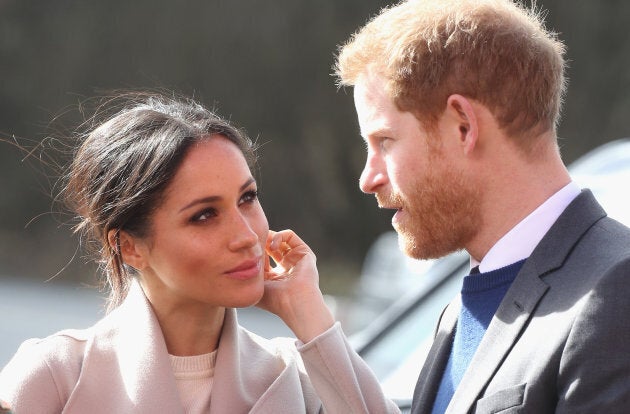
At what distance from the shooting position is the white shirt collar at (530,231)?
2.65 metres

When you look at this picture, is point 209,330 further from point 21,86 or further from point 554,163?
point 21,86

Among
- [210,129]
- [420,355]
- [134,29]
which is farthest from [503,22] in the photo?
[134,29]

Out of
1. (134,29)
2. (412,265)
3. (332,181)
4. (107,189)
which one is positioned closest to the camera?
(107,189)

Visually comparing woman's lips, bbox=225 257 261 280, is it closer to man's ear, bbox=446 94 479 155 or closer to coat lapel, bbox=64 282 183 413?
coat lapel, bbox=64 282 183 413

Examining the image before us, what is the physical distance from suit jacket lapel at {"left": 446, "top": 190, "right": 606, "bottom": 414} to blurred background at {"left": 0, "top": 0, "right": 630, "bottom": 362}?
35.3 feet

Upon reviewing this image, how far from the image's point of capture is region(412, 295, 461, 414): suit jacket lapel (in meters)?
2.84

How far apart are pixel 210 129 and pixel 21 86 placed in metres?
14.2

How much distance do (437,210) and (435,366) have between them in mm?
428

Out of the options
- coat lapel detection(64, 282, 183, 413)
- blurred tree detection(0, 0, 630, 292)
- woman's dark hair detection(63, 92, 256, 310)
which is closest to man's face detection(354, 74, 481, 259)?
woman's dark hair detection(63, 92, 256, 310)

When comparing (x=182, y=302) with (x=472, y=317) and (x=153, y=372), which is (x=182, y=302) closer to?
(x=153, y=372)

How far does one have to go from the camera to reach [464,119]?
2.71m

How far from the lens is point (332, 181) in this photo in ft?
49.1

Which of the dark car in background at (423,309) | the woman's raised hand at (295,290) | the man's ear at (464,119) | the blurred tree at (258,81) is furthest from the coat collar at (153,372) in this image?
the blurred tree at (258,81)

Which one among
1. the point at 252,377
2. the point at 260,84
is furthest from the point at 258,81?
the point at 252,377
